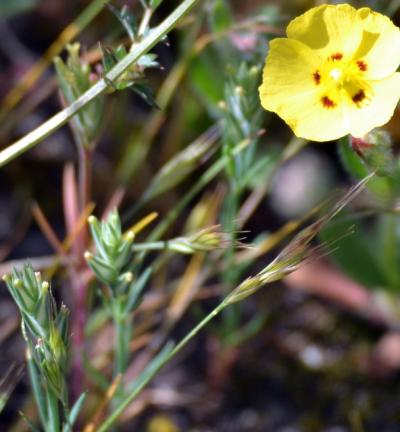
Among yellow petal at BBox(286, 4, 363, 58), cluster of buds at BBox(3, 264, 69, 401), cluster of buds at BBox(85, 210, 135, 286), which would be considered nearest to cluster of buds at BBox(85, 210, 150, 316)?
cluster of buds at BBox(85, 210, 135, 286)

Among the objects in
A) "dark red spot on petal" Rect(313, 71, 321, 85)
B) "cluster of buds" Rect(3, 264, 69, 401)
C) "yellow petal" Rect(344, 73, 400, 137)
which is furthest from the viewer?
"dark red spot on petal" Rect(313, 71, 321, 85)

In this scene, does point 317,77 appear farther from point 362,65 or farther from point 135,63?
point 135,63

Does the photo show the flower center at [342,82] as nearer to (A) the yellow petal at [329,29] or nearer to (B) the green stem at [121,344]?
(A) the yellow petal at [329,29]

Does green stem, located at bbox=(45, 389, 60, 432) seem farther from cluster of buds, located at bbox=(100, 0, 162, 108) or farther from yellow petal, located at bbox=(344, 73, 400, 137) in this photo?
yellow petal, located at bbox=(344, 73, 400, 137)

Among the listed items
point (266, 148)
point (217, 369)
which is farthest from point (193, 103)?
point (217, 369)

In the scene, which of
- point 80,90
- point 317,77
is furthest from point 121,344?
point 317,77

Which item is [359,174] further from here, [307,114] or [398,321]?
[398,321]
